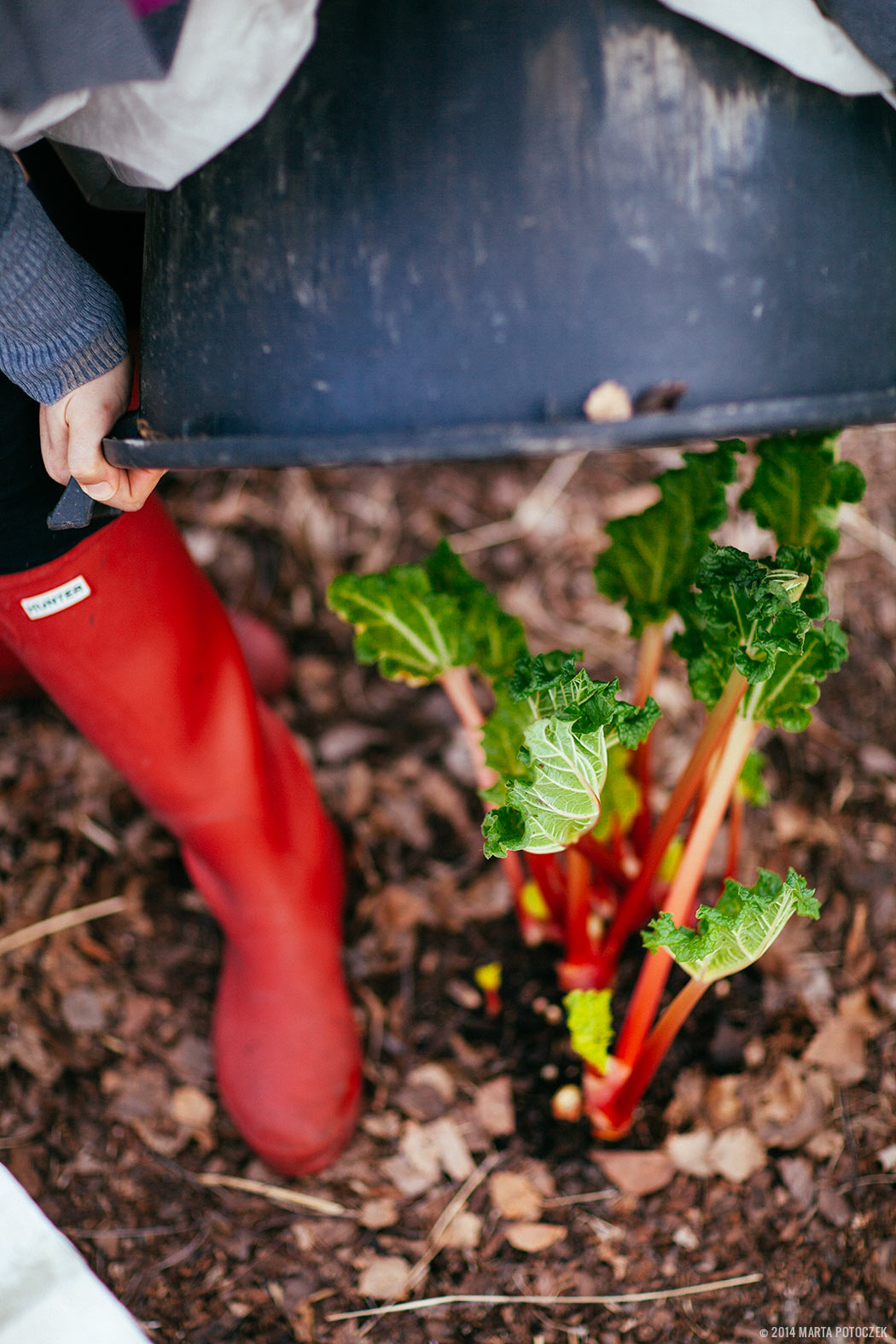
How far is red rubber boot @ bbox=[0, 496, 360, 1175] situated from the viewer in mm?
1025

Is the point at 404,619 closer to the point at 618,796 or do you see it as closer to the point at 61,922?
the point at 618,796

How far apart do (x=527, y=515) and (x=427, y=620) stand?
1.04 metres

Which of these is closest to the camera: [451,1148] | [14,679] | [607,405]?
[607,405]

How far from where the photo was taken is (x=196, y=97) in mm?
645

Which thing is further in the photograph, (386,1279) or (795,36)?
(386,1279)

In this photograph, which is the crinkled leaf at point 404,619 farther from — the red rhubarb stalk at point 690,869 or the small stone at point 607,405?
the small stone at point 607,405

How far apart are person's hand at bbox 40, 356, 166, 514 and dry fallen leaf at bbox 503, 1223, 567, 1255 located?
102cm

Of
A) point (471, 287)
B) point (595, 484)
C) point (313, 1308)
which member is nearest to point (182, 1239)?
point (313, 1308)

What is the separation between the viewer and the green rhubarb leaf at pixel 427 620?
3.55ft

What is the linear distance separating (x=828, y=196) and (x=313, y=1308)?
133 cm

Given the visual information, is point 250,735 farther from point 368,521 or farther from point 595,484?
point 595,484

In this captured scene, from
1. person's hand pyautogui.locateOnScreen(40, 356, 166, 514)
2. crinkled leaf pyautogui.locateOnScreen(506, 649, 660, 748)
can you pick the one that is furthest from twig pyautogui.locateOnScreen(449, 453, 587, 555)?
person's hand pyautogui.locateOnScreen(40, 356, 166, 514)

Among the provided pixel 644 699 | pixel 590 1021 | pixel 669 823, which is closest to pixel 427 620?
pixel 644 699

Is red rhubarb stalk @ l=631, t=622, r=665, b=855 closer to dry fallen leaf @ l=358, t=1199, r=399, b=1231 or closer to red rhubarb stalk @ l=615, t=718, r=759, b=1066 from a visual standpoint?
red rhubarb stalk @ l=615, t=718, r=759, b=1066
